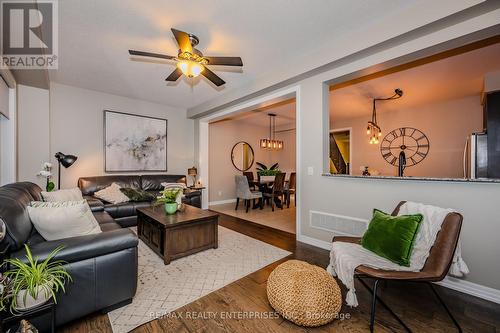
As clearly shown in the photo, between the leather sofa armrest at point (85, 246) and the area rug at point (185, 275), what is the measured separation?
535mm

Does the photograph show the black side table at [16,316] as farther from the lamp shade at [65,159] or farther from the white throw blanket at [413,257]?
the lamp shade at [65,159]

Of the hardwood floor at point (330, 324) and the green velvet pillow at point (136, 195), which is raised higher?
the green velvet pillow at point (136, 195)

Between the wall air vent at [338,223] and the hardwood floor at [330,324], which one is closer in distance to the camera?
the hardwood floor at [330,324]

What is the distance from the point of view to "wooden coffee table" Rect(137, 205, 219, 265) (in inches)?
102

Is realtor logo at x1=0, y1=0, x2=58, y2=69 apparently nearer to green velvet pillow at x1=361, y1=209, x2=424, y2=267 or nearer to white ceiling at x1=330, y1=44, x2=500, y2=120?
green velvet pillow at x1=361, y1=209, x2=424, y2=267

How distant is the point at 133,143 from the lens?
16.3 feet

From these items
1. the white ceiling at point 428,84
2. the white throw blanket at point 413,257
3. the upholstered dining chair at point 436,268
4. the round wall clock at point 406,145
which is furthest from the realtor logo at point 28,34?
the round wall clock at point 406,145

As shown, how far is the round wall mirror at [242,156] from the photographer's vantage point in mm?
7172

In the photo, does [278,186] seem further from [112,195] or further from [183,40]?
[183,40]

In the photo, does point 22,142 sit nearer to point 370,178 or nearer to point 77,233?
point 77,233

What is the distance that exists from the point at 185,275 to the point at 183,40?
2471 millimetres

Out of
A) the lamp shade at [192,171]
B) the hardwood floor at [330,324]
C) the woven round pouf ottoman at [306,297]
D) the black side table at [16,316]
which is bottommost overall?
the hardwood floor at [330,324]

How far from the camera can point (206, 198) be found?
5.85 meters

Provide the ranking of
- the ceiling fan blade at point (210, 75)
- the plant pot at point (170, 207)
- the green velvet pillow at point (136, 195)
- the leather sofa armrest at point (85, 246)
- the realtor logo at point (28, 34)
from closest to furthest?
the leather sofa armrest at point (85, 246), the realtor logo at point (28, 34), the ceiling fan blade at point (210, 75), the plant pot at point (170, 207), the green velvet pillow at point (136, 195)
